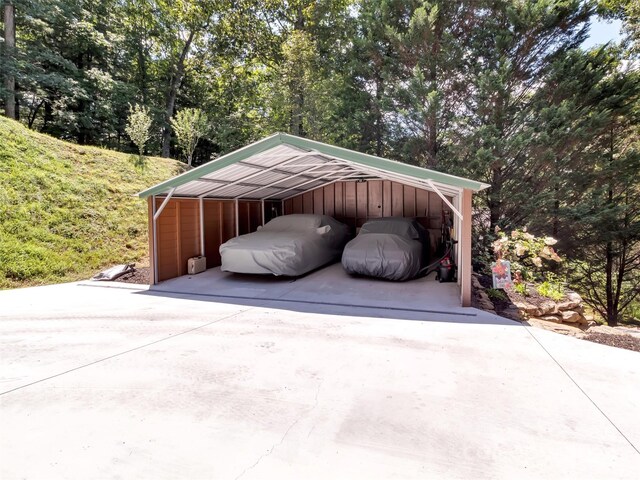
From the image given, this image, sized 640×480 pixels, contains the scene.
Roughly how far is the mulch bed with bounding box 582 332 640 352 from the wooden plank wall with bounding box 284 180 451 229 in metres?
5.29

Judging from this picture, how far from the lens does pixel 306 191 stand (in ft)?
35.0

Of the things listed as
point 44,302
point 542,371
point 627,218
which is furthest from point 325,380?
point 627,218

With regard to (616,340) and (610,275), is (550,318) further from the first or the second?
(610,275)

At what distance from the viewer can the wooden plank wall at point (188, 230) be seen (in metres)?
6.98

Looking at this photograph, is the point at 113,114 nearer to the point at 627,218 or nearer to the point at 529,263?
the point at 529,263

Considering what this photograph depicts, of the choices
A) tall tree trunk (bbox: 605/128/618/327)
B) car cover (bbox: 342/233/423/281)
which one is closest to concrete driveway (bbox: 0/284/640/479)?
car cover (bbox: 342/233/423/281)

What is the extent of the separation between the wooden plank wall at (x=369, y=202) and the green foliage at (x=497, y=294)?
11.5 feet

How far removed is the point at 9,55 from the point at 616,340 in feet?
58.8

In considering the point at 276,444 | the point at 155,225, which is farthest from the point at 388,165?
the point at 155,225

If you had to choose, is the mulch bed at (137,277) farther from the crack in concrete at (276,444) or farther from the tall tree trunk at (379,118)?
the tall tree trunk at (379,118)

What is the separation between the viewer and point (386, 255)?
663 centimetres

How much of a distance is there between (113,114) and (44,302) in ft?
39.7

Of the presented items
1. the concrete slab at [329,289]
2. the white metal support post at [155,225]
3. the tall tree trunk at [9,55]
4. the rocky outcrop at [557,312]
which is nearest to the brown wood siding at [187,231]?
the concrete slab at [329,289]

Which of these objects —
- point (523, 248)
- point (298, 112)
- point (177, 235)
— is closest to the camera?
point (523, 248)
